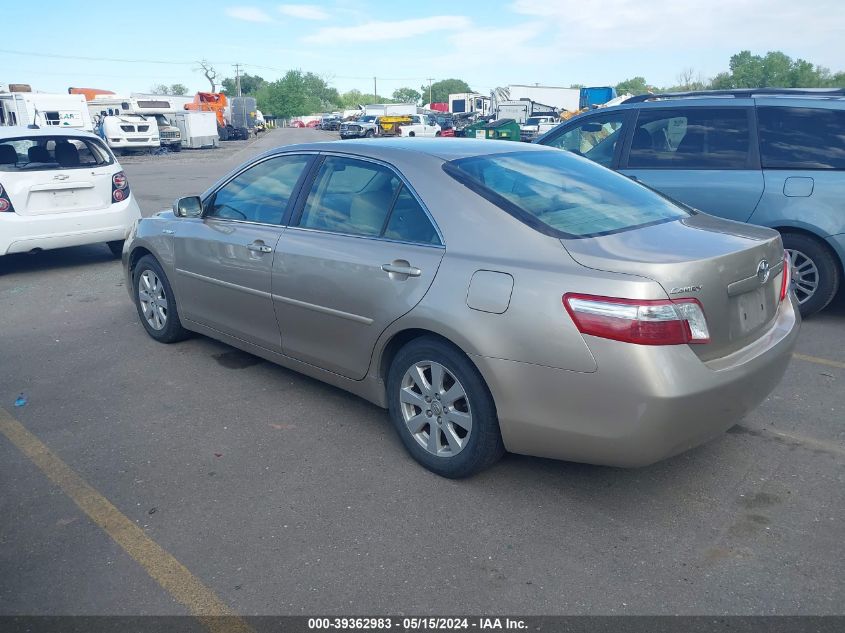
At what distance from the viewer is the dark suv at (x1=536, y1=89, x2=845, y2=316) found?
5.73 meters

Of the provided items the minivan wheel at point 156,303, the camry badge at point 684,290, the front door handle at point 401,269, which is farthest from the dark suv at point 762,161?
the minivan wheel at point 156,303

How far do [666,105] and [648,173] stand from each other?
625 mm

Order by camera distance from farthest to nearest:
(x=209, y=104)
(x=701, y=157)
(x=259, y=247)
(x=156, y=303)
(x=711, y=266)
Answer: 1. (x=209, y=104)
2. (x=701, y=157)
3. (x=156, y=303)
4. (x=259, y=247)
5. (x=711, y=266)

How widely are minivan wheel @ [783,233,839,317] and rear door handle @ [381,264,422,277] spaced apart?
12.4ft

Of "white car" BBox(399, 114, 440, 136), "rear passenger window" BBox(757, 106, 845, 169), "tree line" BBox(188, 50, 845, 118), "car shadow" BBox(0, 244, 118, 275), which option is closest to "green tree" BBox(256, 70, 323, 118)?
"tree line" BBox(188, 50, 845, 118)

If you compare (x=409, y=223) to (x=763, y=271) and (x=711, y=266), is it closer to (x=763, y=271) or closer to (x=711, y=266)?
(x=711, y=266)

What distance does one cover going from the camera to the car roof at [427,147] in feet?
13.0

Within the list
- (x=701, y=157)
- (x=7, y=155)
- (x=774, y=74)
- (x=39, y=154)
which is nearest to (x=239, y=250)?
(x=701, y=157)

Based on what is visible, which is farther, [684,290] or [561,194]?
[561,194]

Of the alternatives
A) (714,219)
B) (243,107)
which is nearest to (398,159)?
(714,219)

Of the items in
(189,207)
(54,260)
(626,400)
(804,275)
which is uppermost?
(189,207)

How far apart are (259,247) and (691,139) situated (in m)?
3.97

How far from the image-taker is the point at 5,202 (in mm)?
7605

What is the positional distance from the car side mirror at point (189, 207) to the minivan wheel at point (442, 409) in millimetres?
2146
